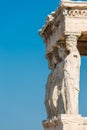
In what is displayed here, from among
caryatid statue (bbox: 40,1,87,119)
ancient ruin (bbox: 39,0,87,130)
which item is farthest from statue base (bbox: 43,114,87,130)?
caryatid statue (bbox: 40,1,87,119)

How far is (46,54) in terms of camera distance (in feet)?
85.1

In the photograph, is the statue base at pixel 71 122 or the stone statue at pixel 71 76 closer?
the statue base at pixel 71 122

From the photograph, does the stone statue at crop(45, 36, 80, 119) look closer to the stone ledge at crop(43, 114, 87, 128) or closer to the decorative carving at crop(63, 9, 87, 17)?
the stone ledge at crop(43, 114, 87, 128)

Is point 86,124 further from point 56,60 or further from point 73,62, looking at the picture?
point 56,60

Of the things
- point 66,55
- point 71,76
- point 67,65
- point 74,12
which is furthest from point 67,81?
point 74,12

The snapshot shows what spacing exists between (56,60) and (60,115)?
152 inches

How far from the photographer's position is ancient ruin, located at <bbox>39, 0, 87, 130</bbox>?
21.9 meters

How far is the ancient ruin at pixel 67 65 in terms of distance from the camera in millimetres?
21922

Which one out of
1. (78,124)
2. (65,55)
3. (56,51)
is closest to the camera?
(78,124)

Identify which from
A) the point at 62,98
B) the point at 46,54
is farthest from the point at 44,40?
the point at 62,98

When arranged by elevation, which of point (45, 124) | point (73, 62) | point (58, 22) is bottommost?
point (45, 124)

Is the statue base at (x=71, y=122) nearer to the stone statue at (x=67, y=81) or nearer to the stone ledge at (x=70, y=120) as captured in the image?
the stone ledge at (x=70, y=120)

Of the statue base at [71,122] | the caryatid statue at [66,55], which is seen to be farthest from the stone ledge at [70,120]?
the caryatid statue at [66,55]

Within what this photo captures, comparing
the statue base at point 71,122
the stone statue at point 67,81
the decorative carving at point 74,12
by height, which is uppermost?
the decorative carving at point 74,12
